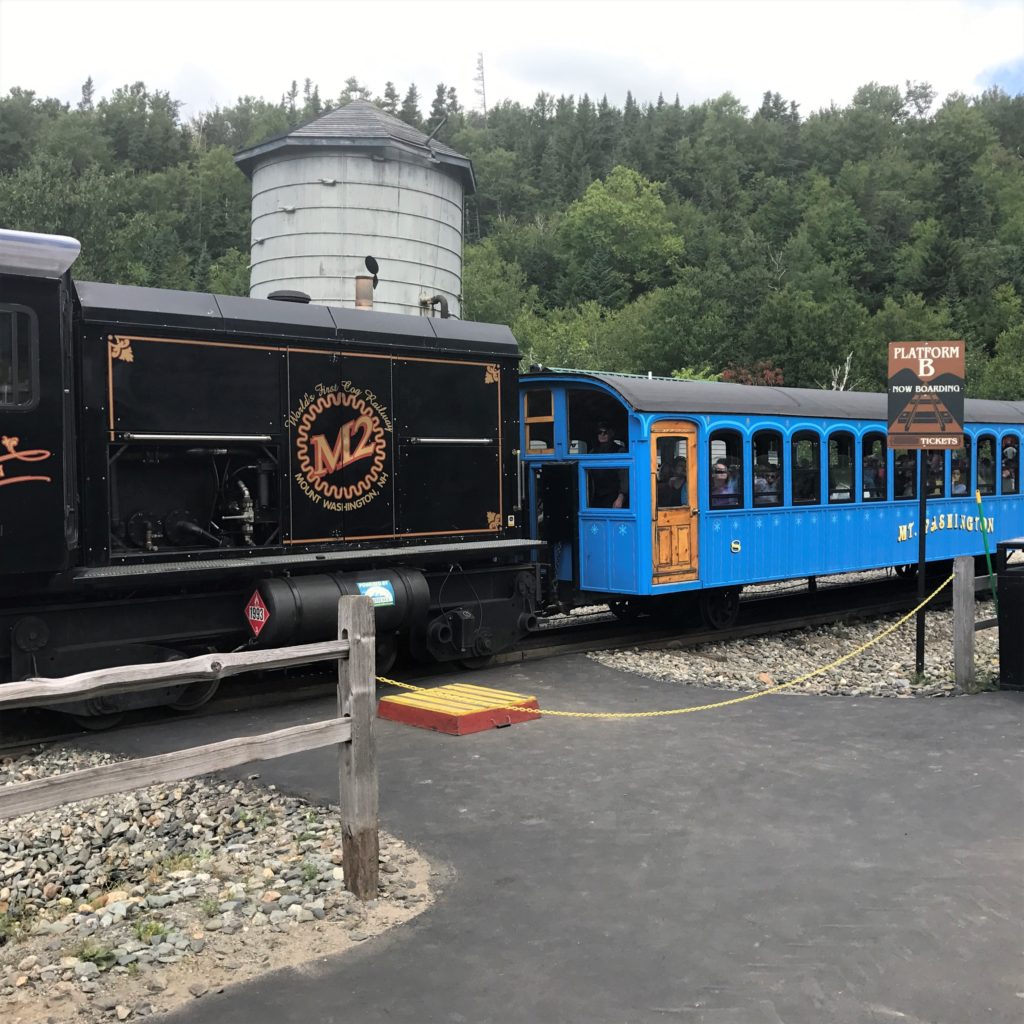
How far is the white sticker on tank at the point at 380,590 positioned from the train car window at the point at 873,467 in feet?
26.3

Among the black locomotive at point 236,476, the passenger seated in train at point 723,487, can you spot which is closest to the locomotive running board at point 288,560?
the black locomotive at point 236,476

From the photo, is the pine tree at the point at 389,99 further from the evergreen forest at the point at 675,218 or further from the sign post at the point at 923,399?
the sign post at the point at 923,399

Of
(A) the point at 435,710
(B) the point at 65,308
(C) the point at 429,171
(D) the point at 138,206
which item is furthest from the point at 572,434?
(D) the point at 138,206

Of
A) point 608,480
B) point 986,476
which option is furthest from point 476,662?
point 986,476

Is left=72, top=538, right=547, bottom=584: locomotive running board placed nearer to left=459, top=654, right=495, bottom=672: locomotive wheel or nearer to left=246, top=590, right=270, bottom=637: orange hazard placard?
left=246, top=590, right=270, bottom=637: orange hazard placard

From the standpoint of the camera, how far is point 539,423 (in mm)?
12758

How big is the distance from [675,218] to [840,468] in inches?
3123

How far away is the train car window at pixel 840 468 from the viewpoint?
14.1 m

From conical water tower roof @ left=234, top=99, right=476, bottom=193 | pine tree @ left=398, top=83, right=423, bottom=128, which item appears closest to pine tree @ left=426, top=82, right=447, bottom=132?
pine tree @ left=398, top=83, right=423, bottom=128

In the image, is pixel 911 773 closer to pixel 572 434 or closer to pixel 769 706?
pixel 769 706

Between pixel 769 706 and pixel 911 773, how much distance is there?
6.47 feet

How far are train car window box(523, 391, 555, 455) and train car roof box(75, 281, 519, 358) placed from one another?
162 centimetres

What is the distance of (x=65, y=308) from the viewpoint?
7863 millimetres

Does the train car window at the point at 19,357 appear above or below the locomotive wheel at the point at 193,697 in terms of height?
above
